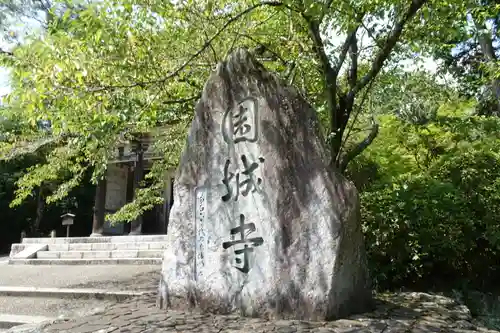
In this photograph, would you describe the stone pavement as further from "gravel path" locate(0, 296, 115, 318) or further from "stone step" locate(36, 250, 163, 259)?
"stone step" locate(36, 250, 163, 259)

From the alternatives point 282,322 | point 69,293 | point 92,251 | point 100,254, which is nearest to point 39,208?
point 92,251

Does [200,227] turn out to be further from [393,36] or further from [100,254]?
[100,254]

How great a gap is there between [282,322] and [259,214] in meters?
1.11

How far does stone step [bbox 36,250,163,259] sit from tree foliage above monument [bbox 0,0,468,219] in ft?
12.2

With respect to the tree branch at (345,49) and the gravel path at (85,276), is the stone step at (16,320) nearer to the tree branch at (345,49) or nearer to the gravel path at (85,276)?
the gravel path at (85,276)

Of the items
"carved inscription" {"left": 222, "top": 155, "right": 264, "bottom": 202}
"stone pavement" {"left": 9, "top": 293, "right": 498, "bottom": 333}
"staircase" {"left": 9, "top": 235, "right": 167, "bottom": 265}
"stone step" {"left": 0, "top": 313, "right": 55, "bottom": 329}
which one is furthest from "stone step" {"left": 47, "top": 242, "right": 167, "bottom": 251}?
"carved inscription" {"left": 222, "top": 155, "right": 264, "bottom": 202}

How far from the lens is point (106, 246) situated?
39.6 ft

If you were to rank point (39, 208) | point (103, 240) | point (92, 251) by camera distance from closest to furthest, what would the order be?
point (92, 251) → point (103, 240) → point (39, 208)

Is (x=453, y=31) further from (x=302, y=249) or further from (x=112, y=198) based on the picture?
(x=112, y=198)

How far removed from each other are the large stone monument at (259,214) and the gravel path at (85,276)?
2.62 m

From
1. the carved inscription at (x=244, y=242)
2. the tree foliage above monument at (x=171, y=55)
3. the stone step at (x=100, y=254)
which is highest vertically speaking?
the tree foliage above monument at (x=171, y=55)

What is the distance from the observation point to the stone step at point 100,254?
1053 centimetres

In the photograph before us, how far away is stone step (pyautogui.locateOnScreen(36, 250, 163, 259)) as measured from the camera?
10.5 metres

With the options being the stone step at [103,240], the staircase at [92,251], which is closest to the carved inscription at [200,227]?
the staircase at [92,251]
